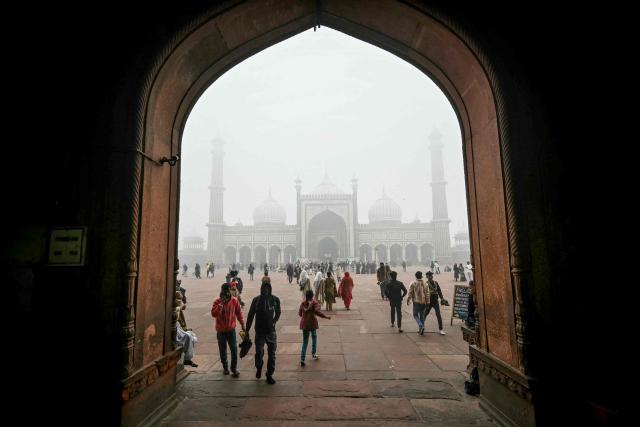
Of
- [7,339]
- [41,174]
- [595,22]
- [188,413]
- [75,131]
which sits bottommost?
[188,413]

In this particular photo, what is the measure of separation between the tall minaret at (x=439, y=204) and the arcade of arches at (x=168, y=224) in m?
42.8

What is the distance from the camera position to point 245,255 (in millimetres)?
46219

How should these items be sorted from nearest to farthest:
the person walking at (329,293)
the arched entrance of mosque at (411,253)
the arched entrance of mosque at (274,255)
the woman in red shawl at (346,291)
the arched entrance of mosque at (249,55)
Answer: the arched entrance of mosque at (249,55) → the person walking at (329,293) → the woman in red shawl at (346,291) → the arched entrance of mosque at (411,253) → the arched entrance of mosque at (274,255)

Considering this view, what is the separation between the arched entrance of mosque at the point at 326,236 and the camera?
144 feet

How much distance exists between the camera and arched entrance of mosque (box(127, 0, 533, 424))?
2.91 meters

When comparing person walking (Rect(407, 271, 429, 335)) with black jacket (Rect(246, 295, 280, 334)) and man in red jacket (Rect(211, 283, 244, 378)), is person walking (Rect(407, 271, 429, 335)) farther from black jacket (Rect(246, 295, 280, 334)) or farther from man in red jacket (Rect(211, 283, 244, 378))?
man in red jacket (Rect(211, 283, 244, 378))

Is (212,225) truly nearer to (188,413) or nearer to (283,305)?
(283,305)

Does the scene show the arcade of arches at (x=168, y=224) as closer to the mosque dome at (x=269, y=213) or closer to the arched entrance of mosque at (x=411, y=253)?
the arched entrance of mosque at (x=411, y=253)

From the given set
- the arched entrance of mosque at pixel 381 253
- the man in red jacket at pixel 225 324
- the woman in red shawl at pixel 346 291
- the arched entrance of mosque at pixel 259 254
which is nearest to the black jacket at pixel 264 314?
the man in red jacket at pixel 225 324

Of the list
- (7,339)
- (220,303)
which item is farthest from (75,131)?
(220,303)

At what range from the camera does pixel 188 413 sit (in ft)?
11.1

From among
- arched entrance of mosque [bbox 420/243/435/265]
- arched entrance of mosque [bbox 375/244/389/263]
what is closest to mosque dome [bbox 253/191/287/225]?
arched entrance of mosque [bbox 375/244/389/263]

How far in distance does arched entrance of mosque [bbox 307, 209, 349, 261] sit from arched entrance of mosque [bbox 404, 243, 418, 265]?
27.4ft

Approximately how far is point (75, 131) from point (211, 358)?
3.58 m
